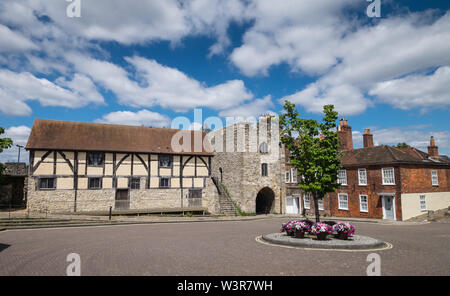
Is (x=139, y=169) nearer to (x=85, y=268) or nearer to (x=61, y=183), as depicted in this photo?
(x=61, y=183)

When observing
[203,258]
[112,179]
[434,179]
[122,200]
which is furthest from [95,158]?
[434,179]

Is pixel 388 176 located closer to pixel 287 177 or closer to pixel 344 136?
pixel 344 136

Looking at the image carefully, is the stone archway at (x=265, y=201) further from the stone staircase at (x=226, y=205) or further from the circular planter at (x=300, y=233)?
the circular planter at (x=300, y=233)

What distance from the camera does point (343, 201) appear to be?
25828 millimetres

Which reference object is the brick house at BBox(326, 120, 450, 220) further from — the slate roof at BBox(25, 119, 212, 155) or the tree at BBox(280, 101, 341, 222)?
the slate roof at BBox(25, 119, 212, 155)

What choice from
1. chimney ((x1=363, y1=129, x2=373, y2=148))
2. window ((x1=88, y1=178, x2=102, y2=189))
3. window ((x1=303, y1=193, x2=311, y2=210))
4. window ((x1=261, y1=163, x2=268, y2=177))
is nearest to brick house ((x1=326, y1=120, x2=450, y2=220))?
chimney ((x1=363, y1=129, x2=373, y2=148))

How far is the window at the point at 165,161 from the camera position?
85.2 feet

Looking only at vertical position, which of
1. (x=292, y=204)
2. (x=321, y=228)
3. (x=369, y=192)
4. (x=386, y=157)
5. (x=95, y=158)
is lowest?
(x=292, y=204)

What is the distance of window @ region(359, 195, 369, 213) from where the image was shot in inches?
939

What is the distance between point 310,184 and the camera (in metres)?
13.3

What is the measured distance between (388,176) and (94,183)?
79.3 feet

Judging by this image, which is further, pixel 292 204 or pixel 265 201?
pixel 265 201

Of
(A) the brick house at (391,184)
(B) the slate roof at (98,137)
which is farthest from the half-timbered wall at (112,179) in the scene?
(A) the brick house at (391,184)
